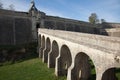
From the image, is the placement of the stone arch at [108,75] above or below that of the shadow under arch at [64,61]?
above

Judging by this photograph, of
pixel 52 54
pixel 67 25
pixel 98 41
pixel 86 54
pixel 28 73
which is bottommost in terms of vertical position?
pixel 28 73

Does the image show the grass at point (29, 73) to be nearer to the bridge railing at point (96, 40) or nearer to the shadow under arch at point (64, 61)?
the shadow under arch at point (64, 61)

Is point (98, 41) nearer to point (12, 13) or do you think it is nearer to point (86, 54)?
point (86, 54)

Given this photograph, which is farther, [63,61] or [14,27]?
[14,27]

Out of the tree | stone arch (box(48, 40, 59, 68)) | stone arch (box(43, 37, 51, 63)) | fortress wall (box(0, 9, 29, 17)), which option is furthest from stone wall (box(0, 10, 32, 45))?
the tree

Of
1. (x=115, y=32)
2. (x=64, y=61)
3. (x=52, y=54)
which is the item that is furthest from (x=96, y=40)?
(x=115, y=32)

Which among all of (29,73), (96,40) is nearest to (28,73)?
(29,73)

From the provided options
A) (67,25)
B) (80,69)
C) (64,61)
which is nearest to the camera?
(80,69)

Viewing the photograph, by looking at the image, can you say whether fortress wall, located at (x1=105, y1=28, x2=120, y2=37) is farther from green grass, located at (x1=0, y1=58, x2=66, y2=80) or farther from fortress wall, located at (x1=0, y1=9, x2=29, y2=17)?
green grass, located at (x1=0, y1=58, x2=66, y2=80)

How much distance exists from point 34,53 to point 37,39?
17.1 ft

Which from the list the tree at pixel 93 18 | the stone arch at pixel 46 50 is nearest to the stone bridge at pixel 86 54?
the stone arch at pixel 46 50

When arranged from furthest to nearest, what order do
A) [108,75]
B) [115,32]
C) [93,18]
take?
[93,18] < [115,32] < [108,75]

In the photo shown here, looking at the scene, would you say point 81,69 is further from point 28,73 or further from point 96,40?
point 28,73

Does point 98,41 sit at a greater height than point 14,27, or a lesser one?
lesser
